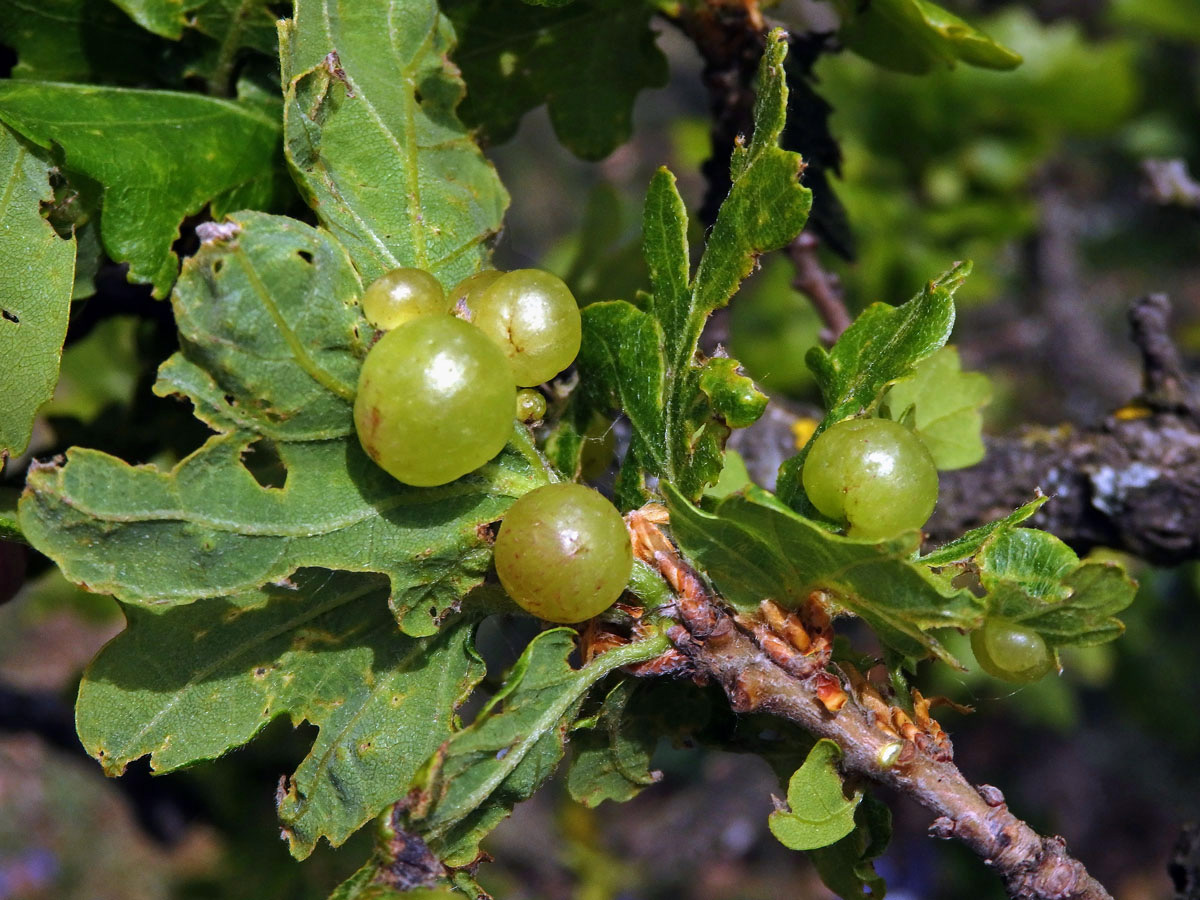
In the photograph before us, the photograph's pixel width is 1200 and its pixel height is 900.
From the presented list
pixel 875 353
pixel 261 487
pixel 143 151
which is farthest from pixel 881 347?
pixel 143 151

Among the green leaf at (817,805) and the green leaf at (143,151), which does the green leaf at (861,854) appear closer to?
the green leaf at (817,805)

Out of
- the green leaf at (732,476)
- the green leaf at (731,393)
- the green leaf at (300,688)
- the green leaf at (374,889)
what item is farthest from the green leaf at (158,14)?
the green leaf at (374,889)

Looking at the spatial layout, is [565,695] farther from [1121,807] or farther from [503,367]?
[1121,807]

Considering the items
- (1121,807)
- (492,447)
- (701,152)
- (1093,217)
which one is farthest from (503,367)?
(1121,807)

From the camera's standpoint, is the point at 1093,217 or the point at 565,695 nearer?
the point at 565,695

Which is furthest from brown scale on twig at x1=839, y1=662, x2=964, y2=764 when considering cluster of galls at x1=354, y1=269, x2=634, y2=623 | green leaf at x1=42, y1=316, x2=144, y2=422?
green leaf at x1=42, y1=316, x2=144, y2=422

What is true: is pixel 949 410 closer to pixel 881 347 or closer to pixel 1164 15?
pixel 881 347
